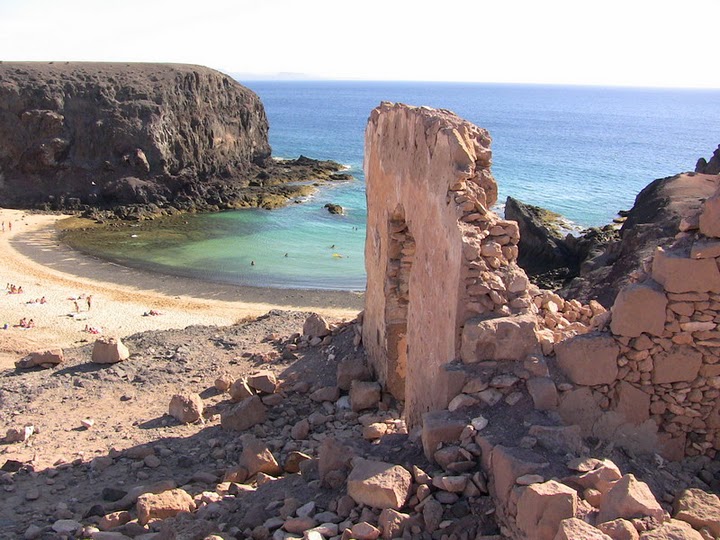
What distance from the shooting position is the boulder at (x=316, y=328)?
12.7 m

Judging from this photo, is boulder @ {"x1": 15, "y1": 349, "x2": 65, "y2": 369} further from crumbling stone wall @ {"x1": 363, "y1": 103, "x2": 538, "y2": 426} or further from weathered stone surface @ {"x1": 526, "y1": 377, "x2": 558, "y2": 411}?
weathered stone surface @ {"x1": 526, "y1": 377, "x2": 558, "y2": 411}

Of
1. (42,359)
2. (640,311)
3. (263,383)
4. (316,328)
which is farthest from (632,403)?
(42,359)

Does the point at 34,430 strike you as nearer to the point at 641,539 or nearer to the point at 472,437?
the point at 472,437

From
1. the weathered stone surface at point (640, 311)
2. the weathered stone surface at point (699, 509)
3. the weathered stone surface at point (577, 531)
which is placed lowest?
the weathered stone surface at point (699, 509)

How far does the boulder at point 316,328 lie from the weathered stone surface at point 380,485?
6915 millimetres

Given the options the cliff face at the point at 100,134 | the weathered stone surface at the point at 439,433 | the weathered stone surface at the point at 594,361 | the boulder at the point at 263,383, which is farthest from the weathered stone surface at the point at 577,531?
the cliff face at the point at 100,134

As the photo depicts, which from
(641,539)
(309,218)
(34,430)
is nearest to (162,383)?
(34,430)

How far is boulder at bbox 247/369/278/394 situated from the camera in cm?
1056

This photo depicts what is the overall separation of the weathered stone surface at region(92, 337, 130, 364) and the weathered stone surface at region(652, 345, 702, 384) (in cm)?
905

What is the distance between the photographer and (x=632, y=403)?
6.29 m

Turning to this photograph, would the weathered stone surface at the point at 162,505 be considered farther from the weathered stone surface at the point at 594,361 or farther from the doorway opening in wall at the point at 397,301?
the weathered stone surface at the point at 594,361

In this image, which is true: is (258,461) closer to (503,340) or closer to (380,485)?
(380,485)

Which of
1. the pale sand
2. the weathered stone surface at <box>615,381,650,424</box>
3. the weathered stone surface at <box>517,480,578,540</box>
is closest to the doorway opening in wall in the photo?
the weathered stone surface at <box>615,381,650,424</box>

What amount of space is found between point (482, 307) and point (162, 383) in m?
6.79
